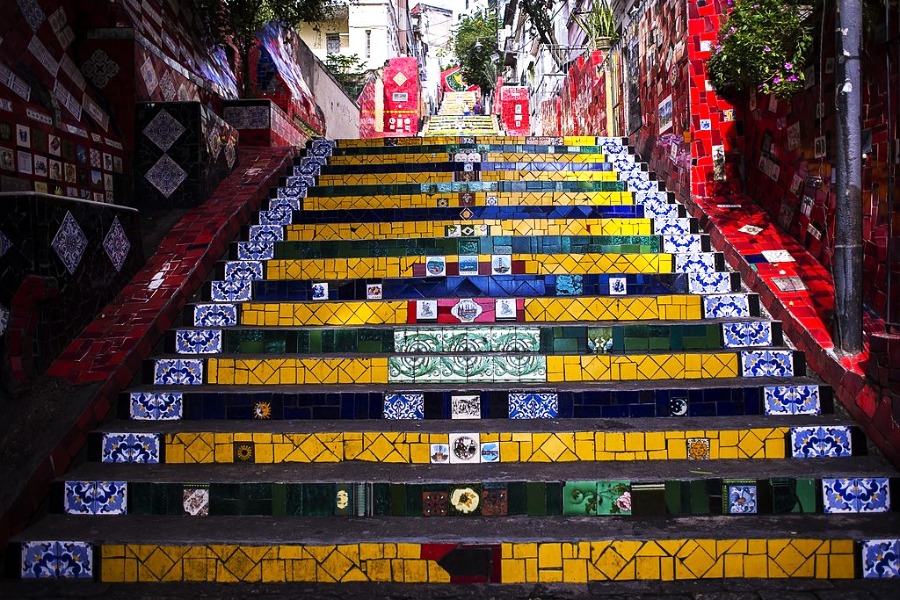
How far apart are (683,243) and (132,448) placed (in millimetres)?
3564

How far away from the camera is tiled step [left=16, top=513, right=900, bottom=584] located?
8.23 ft

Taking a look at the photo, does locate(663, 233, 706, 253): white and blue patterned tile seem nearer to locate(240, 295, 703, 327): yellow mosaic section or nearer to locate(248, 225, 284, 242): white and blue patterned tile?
locate(240, 295, 703, 327): yellow mosaic section

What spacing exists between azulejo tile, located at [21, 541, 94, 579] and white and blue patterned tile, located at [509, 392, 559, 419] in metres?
1.90

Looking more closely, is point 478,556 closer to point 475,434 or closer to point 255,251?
point 475,434

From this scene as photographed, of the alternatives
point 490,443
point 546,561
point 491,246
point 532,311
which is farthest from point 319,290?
point 546,561

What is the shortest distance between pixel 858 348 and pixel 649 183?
274cm

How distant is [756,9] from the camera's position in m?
4.17

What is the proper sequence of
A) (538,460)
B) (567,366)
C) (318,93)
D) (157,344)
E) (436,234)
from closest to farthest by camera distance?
(538,460) → (567,366) → (157,344) → (436,234) → (318,93)

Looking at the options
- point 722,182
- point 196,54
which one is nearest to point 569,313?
point 722,182

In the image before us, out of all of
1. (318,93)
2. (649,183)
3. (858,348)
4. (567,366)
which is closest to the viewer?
(858,348)

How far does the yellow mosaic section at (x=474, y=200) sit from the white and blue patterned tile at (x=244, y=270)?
1221mm

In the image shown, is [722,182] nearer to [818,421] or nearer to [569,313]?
[569,313]

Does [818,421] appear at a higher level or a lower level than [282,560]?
higher

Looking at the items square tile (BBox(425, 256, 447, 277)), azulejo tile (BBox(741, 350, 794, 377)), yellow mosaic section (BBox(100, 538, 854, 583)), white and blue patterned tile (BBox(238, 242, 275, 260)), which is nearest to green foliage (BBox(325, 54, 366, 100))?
white and blue patterned tile (BBox(238, 242, 275, 260))
